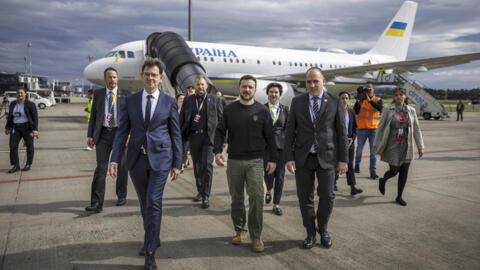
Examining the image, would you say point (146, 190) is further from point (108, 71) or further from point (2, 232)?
point (108, 71)

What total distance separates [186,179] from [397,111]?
13.5 feet

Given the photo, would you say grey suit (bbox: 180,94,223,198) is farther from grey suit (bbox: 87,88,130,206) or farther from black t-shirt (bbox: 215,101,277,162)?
black t-shirt (bbox: 215,101,277,162)

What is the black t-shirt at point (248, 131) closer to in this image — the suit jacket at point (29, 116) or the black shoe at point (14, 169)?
the suit jacket at point (29, 116)

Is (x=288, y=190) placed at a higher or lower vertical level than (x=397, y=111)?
lower

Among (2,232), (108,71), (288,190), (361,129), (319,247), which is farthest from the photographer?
(361,129)

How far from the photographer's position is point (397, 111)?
17.1 feet

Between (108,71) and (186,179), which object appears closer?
(108,71)

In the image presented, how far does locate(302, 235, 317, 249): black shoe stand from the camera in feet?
11.4

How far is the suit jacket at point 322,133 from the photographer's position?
3486 millimetres

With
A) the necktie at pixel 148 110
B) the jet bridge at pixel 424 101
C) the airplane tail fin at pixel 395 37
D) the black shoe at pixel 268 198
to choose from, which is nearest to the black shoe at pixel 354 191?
the black shoe at pixel 268 198

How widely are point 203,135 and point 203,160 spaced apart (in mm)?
391

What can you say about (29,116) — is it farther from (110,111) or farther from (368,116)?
(368,116)

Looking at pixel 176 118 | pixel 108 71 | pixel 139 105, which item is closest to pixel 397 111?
pixel 176 118

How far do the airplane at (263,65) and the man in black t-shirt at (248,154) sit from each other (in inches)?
388
